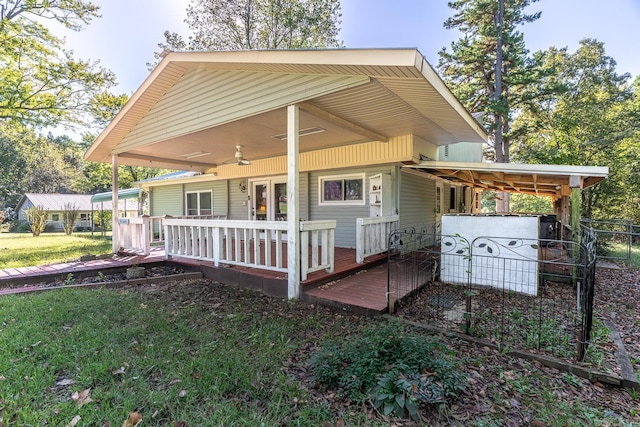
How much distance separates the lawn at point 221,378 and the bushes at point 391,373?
0.21 ft

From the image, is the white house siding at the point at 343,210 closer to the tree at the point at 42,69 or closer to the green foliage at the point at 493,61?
the green foliage at the point at 493,61

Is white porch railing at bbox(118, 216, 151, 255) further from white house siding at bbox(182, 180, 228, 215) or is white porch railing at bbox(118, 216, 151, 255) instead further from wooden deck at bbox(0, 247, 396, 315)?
white house siding at bbox(182, 180, 228, 215)

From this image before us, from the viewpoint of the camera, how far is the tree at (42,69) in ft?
33.1

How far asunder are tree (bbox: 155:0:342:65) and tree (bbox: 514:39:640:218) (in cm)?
1137

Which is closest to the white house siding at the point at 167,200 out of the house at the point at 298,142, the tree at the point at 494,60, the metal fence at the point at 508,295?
the house at the point at 298,142

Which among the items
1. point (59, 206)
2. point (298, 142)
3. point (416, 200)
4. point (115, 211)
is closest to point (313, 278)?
point (298, 142)

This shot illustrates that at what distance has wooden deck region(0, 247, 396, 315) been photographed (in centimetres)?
416

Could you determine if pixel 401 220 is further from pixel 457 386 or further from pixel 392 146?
pixel 457 386

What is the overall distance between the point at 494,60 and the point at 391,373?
1651 cm

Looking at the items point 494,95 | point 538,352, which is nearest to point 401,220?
point 538,352

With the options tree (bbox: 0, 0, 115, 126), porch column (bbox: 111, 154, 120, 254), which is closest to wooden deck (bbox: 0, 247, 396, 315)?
porch column (bbox: 111, 154, 120, 254)

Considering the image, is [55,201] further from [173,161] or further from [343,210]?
[343,210]

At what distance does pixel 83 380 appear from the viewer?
7.79 ft

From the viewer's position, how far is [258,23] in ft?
52.5
